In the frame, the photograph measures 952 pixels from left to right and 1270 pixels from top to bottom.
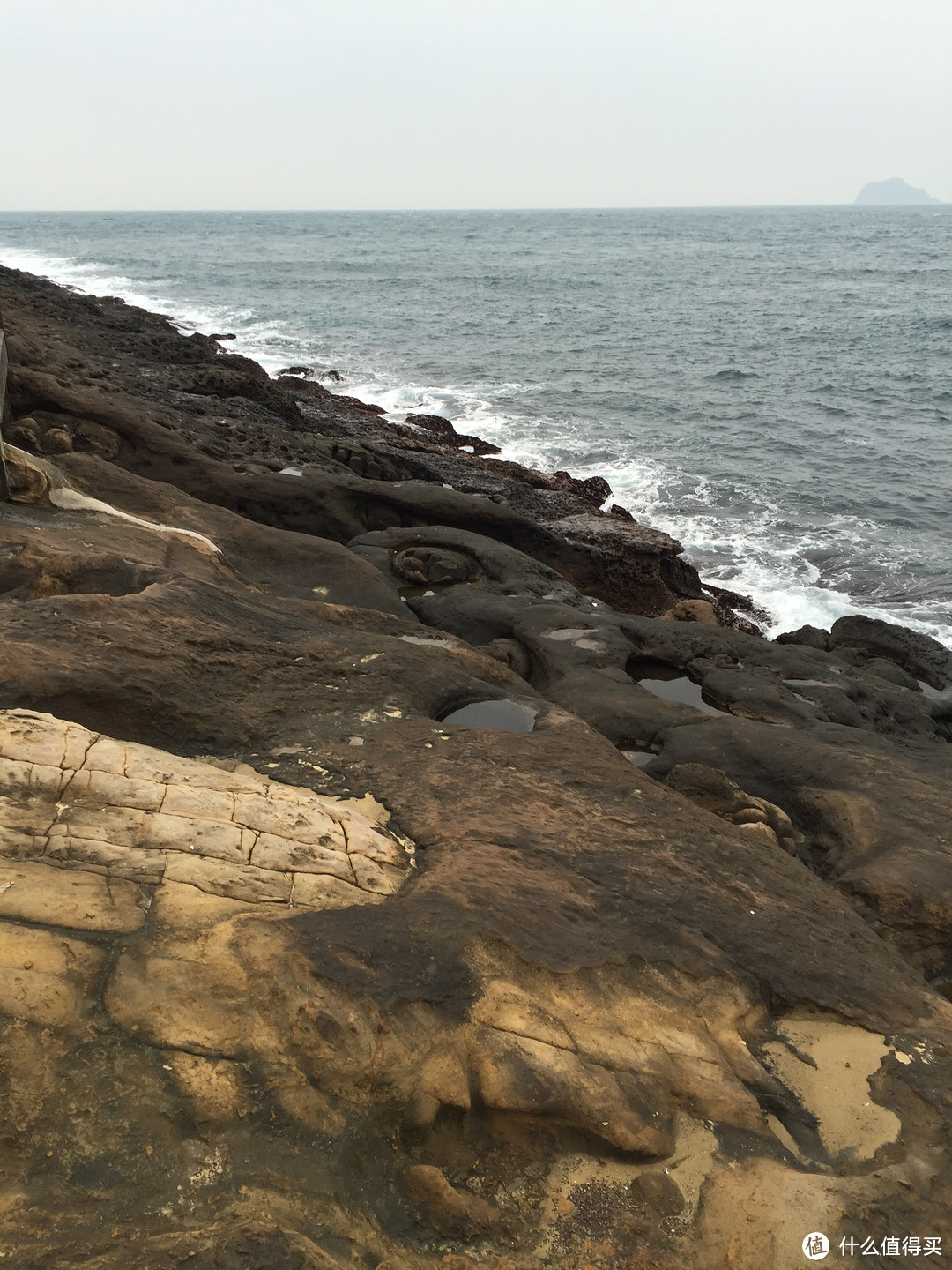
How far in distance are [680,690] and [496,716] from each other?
4.27 m

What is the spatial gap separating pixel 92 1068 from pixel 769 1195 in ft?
10.3

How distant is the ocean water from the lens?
2202 cm

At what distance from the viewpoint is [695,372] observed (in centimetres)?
4041

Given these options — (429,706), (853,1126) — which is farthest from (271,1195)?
(429,706)

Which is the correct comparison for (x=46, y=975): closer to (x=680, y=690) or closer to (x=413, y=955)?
(x=413, y=955)

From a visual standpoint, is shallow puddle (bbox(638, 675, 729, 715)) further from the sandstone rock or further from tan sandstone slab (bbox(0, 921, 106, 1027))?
tan sandstone slab (bbox(0, 921, 106, 1027))

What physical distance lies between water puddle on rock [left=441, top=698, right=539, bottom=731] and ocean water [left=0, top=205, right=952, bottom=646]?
10918 millimetres

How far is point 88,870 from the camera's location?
15.3 feet

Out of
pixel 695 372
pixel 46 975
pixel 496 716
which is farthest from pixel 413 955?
pixel 695 372

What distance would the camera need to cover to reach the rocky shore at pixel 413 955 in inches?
152

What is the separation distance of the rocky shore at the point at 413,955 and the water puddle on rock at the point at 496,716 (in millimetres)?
47

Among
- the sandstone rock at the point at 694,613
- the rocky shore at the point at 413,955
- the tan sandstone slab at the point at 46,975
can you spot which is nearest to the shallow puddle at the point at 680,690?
the rocky shore at the point at 413,955

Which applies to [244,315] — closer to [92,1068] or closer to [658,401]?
[658,401]

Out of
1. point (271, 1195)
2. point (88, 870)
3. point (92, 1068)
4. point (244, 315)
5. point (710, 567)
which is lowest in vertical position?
point (710, 567)
